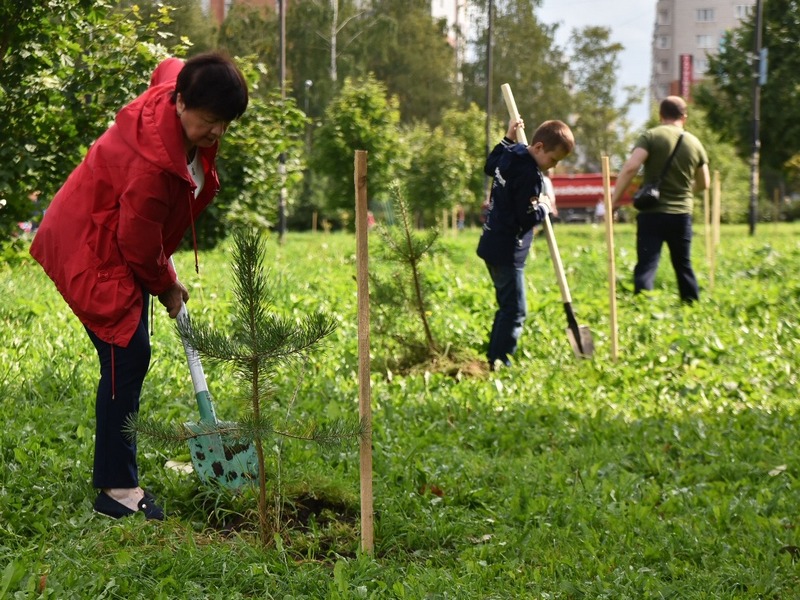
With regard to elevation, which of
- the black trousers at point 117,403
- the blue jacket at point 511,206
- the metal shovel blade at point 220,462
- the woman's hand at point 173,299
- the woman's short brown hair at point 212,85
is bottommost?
the metal shovel blade at point 220,462

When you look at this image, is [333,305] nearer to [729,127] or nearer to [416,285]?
[416,285]

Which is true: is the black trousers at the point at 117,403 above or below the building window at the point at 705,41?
below

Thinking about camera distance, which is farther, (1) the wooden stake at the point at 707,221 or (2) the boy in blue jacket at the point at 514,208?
(1) the wooden stake at the point at 707,221

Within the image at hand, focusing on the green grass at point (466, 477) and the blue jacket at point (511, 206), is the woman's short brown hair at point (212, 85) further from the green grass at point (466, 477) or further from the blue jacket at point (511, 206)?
the blue jacket at point (511, 206)

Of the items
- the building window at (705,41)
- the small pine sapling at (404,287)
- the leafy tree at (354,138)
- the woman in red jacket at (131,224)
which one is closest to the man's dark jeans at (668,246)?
the small pine sapling at (404,287)

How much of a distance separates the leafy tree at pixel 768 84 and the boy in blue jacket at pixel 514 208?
21575mm

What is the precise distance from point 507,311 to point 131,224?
11.9 feet

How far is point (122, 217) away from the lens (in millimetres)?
3357

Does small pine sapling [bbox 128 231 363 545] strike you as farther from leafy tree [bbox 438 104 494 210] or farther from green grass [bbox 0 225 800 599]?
leafy tree [bbox 438 104 494 210]

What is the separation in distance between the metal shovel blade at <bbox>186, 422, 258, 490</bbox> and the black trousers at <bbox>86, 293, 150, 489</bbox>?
0.26 m

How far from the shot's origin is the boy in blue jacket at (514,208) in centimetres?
616

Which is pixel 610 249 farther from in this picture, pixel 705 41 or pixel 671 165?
pixel 705 41

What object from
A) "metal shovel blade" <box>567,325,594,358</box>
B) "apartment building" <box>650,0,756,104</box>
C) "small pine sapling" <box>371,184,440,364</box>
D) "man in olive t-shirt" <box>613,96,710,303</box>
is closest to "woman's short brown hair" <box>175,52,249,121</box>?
"small pine sapling" <box>371,184,440,364</box>

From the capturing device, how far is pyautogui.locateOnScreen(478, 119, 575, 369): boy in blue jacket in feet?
20.2
